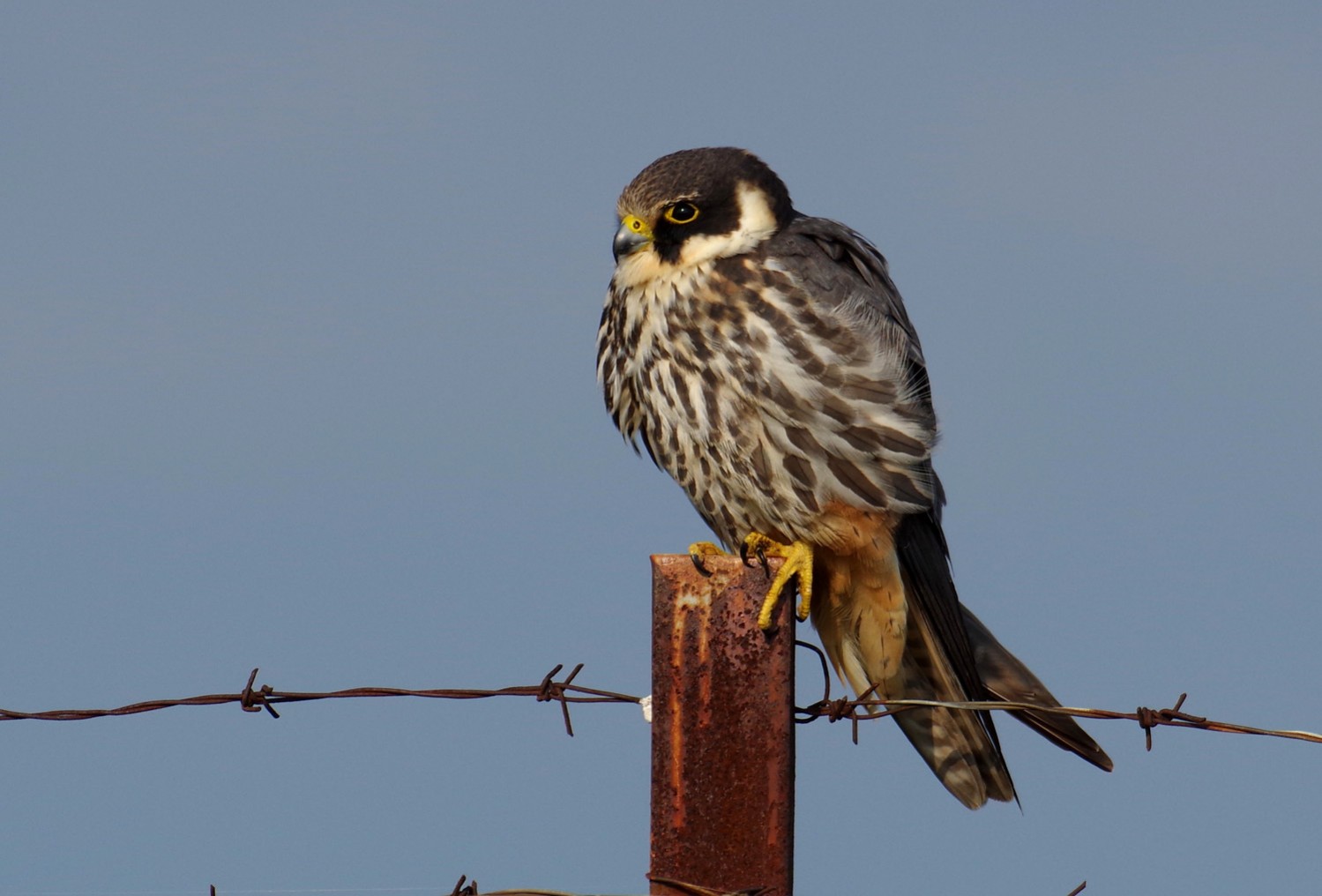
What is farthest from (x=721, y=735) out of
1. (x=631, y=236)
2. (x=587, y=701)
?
(x=631, y=236)

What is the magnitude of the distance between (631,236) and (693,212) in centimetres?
17

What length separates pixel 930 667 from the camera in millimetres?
3807

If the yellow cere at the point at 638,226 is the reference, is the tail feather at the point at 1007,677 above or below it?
below

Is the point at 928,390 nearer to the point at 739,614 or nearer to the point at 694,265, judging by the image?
the point at 694,265

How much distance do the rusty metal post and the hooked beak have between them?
1272 millimetres

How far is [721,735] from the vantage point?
2.54 m

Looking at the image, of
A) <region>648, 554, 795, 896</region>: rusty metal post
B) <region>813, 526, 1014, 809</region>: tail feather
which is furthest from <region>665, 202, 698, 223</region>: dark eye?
→ <region>648, 554, 795, 896</region>: rusty metal post

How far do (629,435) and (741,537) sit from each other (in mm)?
402

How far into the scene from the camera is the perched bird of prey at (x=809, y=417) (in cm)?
337

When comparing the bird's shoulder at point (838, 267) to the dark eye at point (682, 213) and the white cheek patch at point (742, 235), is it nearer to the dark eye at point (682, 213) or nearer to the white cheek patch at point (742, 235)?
the white cheek patch at point (742, 235)

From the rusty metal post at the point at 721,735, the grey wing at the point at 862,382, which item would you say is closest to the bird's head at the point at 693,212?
the grey wing at the point at 862,382

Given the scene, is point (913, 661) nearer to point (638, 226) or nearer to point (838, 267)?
point (838, 267)

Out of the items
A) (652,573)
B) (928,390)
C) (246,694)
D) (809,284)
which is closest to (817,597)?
(928,390)

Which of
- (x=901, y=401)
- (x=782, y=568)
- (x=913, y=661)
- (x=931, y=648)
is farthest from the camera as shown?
(x=913, y=661)
